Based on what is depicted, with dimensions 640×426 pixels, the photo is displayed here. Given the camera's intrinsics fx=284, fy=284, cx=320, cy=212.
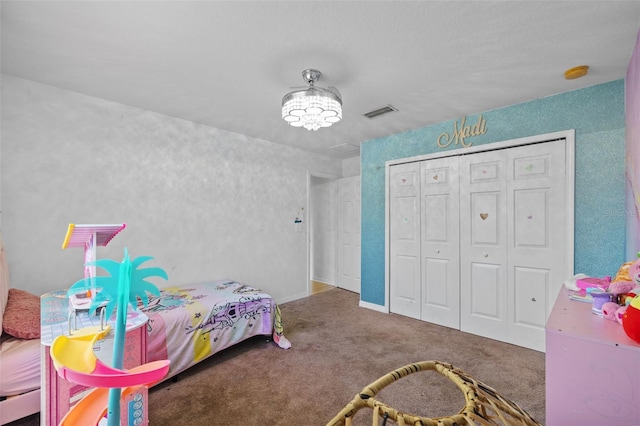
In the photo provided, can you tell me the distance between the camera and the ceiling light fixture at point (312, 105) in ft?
6.48

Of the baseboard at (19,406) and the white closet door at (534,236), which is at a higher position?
the white closet door at (534,236)

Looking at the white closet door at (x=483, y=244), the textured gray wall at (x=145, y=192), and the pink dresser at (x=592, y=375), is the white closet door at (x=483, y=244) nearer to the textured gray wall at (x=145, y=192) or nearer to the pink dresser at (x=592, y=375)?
the pink dresser at (x=592, y=375)

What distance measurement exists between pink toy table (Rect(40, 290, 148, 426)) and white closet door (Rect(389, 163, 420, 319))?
2.94m

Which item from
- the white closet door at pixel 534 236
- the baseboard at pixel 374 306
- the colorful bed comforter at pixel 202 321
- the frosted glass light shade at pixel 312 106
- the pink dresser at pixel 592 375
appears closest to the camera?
the pink dresser at pixel 592 375

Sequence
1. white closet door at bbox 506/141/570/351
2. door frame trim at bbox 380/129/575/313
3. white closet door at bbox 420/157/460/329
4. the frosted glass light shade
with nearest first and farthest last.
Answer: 1. the frosted glass light shade
2. door frame trim at bbox 380/129/575/313
3. white closet door at bbox 506/141/570/351
4. white closet door at bbox 420/157/460/329

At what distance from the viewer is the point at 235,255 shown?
12.1 ft

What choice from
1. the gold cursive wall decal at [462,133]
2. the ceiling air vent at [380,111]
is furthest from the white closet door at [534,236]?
the ceiling air vent at [380,111]

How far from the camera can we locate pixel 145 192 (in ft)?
9.64

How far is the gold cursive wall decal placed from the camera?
9.92 ft

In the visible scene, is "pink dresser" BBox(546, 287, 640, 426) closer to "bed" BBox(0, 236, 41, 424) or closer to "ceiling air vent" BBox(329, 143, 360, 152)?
"bed" BBox(0, 236, 41, 424)

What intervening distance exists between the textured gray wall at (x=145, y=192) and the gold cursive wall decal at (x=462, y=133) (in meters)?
2.11

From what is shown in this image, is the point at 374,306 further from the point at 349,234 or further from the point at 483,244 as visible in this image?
the point at 483,244

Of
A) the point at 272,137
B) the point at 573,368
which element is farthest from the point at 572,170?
the point at 272,137

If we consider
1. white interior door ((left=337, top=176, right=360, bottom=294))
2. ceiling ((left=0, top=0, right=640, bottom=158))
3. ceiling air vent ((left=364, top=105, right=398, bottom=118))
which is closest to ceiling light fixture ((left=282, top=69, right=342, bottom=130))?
ceiling ((left=0, top=0, right=640, bottom=158))
